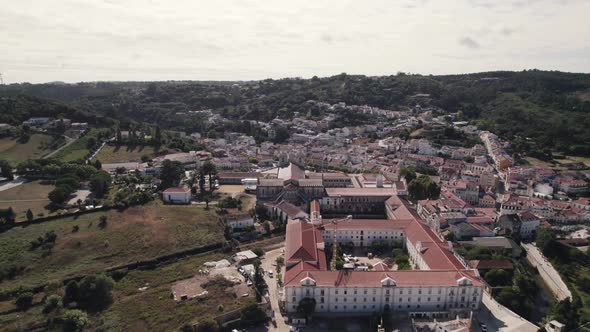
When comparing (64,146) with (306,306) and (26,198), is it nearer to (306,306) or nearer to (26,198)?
(26,198)

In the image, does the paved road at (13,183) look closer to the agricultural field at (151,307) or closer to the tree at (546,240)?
the agricultural field at (151,307)

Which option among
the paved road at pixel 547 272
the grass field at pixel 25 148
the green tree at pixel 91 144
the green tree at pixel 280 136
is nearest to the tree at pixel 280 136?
the green tree at pixel 280 136

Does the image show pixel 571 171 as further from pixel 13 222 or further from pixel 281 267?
pixel 13 222

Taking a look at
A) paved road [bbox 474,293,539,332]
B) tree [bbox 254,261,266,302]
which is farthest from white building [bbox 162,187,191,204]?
paved road [bbox 474,293,539,332]

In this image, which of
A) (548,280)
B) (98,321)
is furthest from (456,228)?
(98,321)

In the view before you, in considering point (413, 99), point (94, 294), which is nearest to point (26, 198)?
point (94, 294)

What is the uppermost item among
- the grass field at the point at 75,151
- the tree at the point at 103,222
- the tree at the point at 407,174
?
the grass field at the point at 75,151
